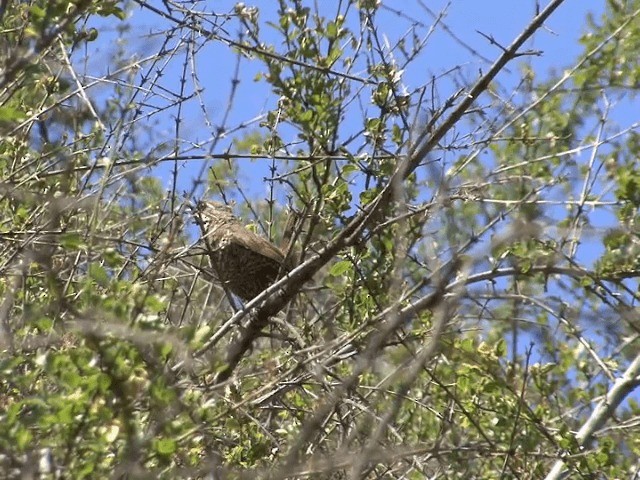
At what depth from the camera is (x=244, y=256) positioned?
24.2ft

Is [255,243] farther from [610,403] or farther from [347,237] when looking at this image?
[610,403]

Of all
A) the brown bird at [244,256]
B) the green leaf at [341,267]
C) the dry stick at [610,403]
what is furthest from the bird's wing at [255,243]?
the dry stick at [610,403]

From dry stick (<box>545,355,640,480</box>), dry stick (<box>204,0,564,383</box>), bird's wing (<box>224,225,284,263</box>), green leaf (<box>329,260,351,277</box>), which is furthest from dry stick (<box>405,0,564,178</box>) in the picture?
bird's wing (<box>224,225,284,263</box>)

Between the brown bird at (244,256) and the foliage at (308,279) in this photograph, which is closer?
the foliage at (308,279)

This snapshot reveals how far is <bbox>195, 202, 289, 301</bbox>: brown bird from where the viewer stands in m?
7.30

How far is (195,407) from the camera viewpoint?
153 inches

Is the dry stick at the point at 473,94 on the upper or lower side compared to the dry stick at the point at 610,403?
upper

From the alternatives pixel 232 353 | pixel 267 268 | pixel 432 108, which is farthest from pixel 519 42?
pixel 267 268

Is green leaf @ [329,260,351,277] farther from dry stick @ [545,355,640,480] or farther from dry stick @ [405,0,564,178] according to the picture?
dry stick @ [545,355,640,480]

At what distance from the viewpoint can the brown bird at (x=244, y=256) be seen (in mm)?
7297

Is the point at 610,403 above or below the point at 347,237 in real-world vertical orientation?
below

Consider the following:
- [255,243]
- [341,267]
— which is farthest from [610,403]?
[255,243]

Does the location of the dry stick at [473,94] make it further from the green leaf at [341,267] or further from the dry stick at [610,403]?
the dry stick at [610,403]

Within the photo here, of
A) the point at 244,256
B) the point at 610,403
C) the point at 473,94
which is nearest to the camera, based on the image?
the point at 473,94
